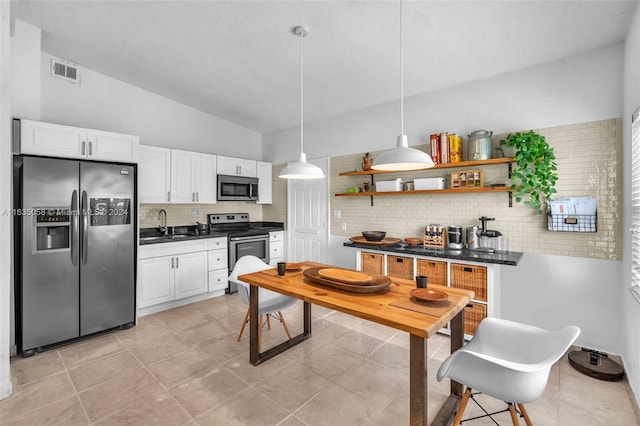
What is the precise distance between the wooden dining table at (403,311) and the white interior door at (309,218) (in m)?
2.33

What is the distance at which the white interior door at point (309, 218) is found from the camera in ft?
16.0

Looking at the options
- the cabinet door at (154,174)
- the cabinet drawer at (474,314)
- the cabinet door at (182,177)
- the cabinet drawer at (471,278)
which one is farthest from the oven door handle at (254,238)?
the cabinet drawer at (474,314)

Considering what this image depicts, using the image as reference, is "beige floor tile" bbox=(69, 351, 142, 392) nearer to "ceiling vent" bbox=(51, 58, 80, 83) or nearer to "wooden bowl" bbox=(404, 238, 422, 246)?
"wooden bowl" bbox=(404, 238, 422, 246)

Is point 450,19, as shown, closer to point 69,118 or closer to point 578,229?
point 578,229

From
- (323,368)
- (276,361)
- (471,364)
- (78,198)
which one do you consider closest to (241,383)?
(276,361)

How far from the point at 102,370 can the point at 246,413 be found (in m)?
1.40

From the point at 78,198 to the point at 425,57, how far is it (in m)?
3.64

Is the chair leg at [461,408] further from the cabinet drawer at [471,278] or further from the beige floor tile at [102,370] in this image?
the beige floor tile at [102,370]

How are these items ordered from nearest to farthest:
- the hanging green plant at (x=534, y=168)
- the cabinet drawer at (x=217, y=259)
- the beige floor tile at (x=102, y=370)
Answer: the beige floor tile at (x=102, y=370)
the hanging green plant at (x=534, y=168)
the cabinet drawer at (x=217, y=259)

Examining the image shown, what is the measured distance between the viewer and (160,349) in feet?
9.38

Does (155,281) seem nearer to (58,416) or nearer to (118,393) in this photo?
(118,393)

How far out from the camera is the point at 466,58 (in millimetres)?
2934

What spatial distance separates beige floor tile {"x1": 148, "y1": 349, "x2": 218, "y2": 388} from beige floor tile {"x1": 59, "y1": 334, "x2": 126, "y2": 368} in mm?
597

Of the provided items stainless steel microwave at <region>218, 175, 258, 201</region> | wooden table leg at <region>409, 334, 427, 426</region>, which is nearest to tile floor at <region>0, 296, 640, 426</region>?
wooden table leg at <region>409, 334, 427, 426</region>
